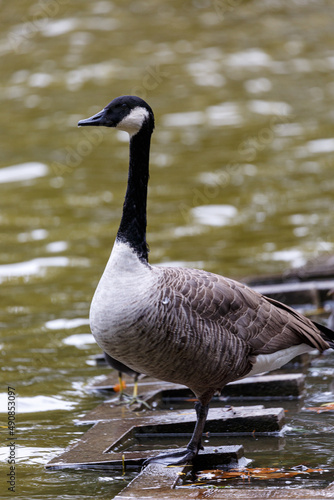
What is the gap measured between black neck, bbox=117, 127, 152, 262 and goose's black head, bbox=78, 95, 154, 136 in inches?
3.5

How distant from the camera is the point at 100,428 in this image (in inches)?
226

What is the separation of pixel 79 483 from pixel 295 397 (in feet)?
7.22

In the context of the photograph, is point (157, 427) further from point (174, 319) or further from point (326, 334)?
point (326, 334)

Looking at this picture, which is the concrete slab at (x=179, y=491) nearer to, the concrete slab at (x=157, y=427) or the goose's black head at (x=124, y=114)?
the concrete slab at (x=157, y=427)

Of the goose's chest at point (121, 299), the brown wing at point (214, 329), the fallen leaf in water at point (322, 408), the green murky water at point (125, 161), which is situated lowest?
the green murky water at point (125, 161)

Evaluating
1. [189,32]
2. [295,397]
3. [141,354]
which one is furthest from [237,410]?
[189,32]

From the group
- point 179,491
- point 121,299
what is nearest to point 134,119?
point 121,299

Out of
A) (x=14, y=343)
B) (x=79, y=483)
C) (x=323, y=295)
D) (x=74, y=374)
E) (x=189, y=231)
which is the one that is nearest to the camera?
(x=79, y=483)

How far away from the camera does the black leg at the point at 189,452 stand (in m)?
4.97

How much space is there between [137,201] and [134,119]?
52 centimetres

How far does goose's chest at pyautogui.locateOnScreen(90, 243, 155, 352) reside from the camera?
15.8 ft

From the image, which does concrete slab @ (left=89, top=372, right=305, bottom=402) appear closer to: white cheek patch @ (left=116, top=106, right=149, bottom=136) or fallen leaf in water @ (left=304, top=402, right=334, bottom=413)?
fallen leaf in water @ (left=304, top=402, right=334, bottom=413)

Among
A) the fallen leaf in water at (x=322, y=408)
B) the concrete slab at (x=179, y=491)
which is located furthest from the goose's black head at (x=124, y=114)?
the fallen leaf in water at (x=322, y=408)

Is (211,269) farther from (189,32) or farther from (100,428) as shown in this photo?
(189,32)
